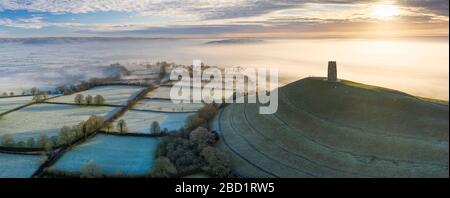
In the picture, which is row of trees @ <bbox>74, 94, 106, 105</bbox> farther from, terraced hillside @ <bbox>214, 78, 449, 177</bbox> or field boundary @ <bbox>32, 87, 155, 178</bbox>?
terraced hillside @ <bbox>214, 78, 449, 177</bbox>

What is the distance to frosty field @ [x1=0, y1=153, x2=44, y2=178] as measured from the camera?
36594 millimetres

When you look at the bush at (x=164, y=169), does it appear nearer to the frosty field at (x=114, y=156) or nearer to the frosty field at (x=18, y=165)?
the frosty field at (x=114, y=156)

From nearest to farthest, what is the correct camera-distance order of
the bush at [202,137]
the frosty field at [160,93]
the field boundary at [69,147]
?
the field boundary at [69,147]
the bush at [202,137]
the frosty field at [160,93]

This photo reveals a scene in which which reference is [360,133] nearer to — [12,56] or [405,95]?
[405,95]

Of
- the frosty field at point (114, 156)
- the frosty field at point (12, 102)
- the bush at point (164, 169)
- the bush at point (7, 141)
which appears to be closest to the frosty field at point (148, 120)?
the frosty field at point (114, 156)

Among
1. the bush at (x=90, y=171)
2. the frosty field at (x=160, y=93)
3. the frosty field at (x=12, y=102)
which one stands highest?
the frosty field at (x=160, y=93)

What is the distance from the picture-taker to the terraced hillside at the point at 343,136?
29.5m

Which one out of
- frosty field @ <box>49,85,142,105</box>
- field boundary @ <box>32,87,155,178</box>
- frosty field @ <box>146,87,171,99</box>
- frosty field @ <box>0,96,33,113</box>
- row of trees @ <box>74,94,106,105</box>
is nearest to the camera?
field boundary @ <box>32,87,155,178</box>

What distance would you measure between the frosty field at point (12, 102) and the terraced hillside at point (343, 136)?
118 feet

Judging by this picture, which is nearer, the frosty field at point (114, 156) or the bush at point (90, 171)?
the bush at point (90, 171)

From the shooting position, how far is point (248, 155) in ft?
124

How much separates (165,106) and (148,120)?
9.15 metres

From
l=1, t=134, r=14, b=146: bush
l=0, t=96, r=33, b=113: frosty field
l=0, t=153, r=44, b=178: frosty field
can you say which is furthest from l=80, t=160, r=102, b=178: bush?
l=0, t=96, r=33, b=113: frosty field

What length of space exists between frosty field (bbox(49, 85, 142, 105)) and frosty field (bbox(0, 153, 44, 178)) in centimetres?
2650
